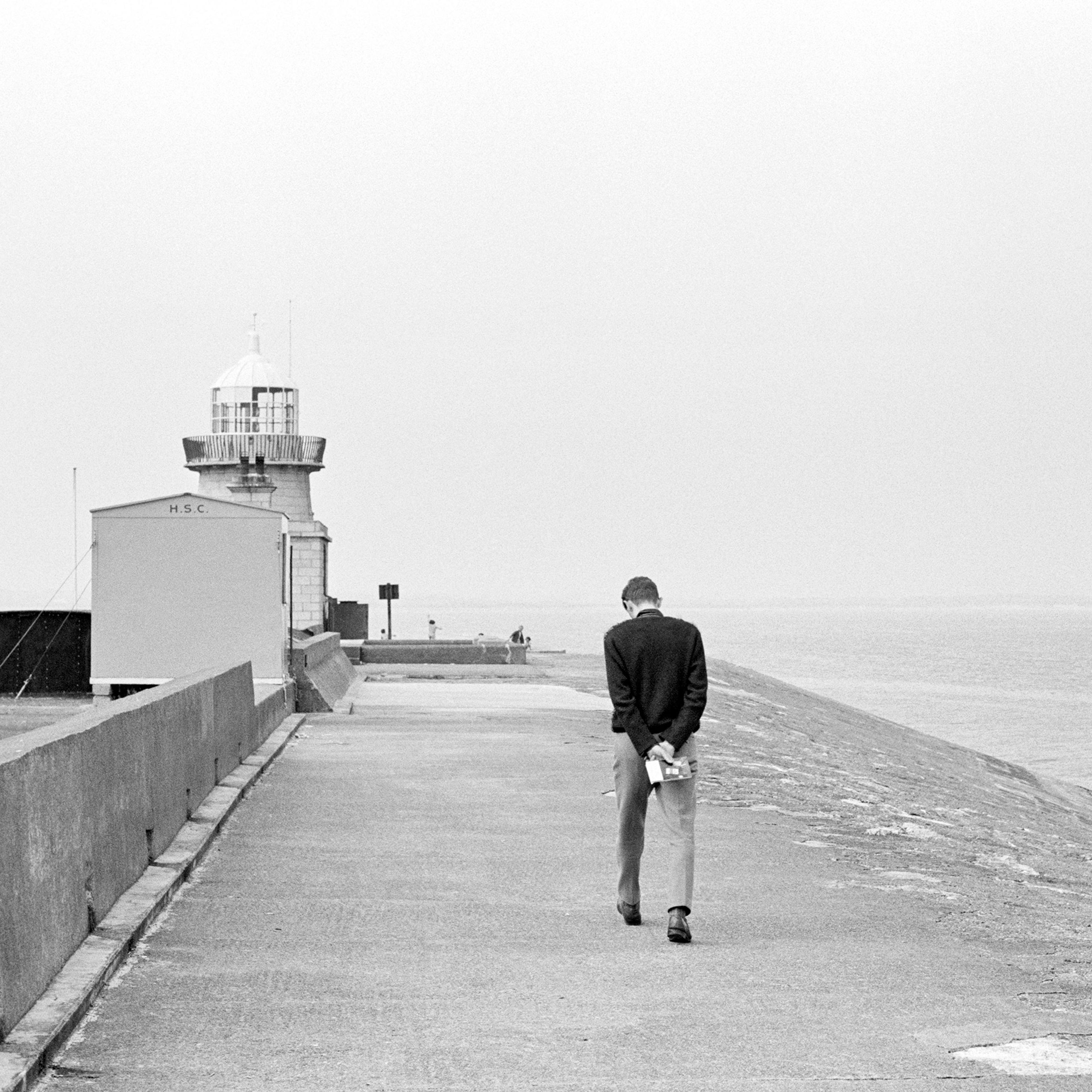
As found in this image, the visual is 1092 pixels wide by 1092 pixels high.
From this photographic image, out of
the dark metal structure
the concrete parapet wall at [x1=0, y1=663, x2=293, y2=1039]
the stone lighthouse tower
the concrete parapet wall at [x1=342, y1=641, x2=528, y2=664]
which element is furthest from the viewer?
the stone lighthouse tower

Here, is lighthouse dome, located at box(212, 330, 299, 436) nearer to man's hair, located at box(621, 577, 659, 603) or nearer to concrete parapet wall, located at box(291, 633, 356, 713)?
concrete parapet wall, located at box(291, 633, 356, 713)

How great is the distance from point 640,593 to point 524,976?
6.81 feet

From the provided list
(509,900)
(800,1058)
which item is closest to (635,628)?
(509,900)

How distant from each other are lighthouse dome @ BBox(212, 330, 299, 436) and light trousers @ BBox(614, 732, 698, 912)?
47363 mm

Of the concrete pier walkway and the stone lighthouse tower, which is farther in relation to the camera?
the stone lighthouse tower

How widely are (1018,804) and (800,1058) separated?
82.2 ft

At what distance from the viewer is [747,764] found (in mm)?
19422

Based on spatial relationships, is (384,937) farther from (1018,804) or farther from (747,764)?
(1018,804)

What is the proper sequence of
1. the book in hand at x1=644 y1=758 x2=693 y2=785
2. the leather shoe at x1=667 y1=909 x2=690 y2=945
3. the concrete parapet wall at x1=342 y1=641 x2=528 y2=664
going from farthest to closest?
the concrete parapet wall at x1=342 y1=641 x2=528 y2=664 → the book in hand at x1=644 y1=758 x2=693 y2=785 → the leather shoe at x1=667 y1=909 x2=690 y2=945

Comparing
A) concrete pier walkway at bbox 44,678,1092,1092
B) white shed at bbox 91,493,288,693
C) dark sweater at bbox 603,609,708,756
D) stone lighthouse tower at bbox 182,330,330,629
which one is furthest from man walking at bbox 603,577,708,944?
stone lighthouse tower at bbox 182,330,330,629

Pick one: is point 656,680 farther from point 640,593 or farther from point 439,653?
point 439,653

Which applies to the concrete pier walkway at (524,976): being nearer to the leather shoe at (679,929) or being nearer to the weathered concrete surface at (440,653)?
the leather shoe at (679,929)

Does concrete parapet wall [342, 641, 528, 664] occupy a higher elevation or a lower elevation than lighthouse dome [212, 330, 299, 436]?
lower

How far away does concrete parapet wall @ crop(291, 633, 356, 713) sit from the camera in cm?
2395
